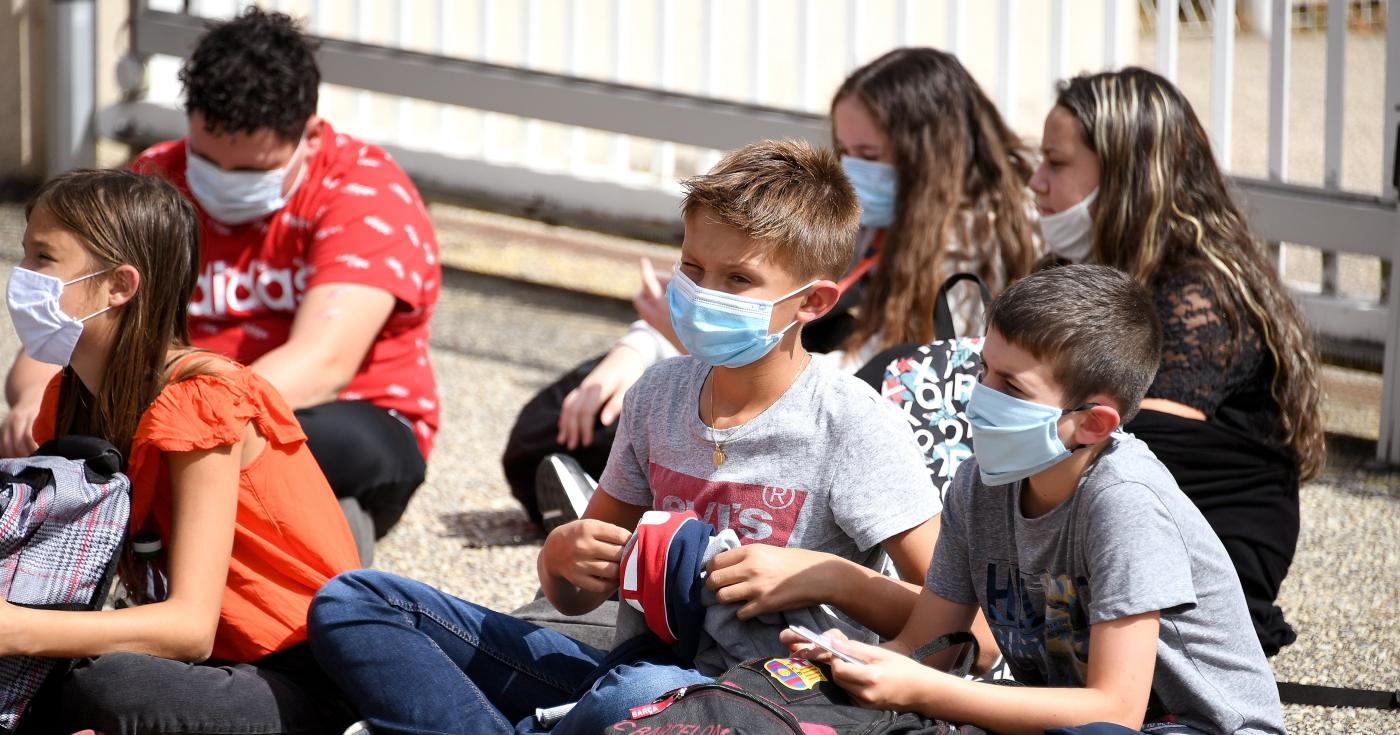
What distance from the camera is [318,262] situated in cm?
377

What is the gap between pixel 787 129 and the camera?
6.06 m

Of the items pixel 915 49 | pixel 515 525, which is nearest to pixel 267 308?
pixel 515 525

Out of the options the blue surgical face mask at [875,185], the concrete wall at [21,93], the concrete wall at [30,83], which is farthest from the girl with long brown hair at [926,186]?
the concrete wall at [21,93]

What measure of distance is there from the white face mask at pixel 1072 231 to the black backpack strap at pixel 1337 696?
98cm

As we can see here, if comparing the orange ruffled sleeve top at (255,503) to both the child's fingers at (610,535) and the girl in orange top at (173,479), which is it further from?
the child's fingers at (610,535)

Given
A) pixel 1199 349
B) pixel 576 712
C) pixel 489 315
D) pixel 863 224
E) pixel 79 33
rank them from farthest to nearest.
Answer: pixel 79 33 → pixel 489 315 → pixel 863 224 → pixel 1199 349 → pixel 576 712

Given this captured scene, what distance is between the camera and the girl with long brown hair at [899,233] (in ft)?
12.0

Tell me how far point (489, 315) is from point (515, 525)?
2392 mm

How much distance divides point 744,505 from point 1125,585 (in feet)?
2.11

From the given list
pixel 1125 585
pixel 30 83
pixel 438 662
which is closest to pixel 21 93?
pixel 30 83

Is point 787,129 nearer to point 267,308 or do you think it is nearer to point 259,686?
point 267,308

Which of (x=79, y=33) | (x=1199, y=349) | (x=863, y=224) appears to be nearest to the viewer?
(x=1199, y=349)

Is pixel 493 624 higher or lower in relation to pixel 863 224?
lower

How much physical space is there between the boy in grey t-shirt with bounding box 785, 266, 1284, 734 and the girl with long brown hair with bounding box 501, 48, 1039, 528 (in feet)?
4.15
